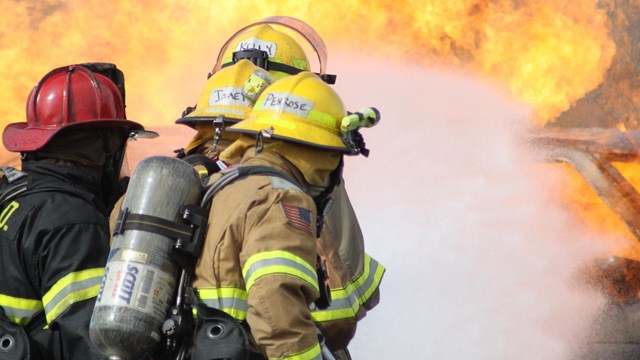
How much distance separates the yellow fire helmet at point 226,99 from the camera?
499 centimetres

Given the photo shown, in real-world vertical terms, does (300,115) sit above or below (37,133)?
above

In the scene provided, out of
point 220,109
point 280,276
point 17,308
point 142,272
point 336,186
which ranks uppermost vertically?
point 220,109

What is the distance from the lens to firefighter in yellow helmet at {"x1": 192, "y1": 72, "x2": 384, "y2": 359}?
9.75 feet

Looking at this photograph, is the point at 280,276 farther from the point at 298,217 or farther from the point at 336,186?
the point at 336,186

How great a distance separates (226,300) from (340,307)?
1121 mm

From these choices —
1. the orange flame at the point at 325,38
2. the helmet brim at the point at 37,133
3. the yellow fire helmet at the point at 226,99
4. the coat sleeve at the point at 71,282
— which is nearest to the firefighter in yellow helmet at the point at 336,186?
the yellow fire helmet at the point at 226,99

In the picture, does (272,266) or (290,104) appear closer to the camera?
(272,266)

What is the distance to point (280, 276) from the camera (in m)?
2.98

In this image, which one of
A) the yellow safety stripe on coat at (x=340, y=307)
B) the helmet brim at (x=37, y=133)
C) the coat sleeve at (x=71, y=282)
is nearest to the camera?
the coat sleeve at (x=71, y=282)

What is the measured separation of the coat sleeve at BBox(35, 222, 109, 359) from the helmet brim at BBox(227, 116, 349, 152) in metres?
0.75

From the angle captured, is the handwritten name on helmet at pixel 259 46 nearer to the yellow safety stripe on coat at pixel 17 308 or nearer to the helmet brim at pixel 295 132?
the helmet brim at pixel 295 132

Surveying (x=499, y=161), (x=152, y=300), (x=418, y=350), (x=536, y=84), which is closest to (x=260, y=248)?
(x=152, y=300)

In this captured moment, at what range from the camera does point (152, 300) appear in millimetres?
3047

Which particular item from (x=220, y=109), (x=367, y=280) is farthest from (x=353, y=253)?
(x=220, y=109)
